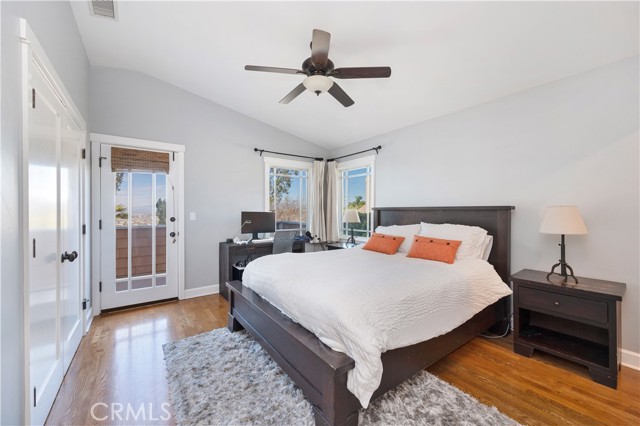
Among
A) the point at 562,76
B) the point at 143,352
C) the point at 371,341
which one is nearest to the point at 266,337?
the point at 371,341

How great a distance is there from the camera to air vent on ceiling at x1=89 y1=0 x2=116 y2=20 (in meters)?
2.37

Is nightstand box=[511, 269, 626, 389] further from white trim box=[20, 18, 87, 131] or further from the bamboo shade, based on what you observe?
the bamboo shade

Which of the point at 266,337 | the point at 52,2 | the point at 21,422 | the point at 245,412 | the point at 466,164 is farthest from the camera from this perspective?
the point at 466,164

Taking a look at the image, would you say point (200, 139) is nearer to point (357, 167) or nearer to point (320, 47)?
point (357, 167)

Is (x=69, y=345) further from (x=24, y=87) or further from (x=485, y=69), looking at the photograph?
(x=485, y=69)

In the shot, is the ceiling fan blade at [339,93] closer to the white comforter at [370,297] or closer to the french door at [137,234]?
the white comforter at [370,297]

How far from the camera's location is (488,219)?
299 centimetres

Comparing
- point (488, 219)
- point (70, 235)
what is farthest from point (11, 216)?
point (488, 219)

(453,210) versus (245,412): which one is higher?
(453,210)

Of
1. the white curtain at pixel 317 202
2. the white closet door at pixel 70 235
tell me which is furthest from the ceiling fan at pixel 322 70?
the white curtain at pixel 317 202

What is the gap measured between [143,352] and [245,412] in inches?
54.2

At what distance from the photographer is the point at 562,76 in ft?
8.24

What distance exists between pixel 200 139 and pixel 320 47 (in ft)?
9.15

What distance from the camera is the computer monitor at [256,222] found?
428 centimetres
